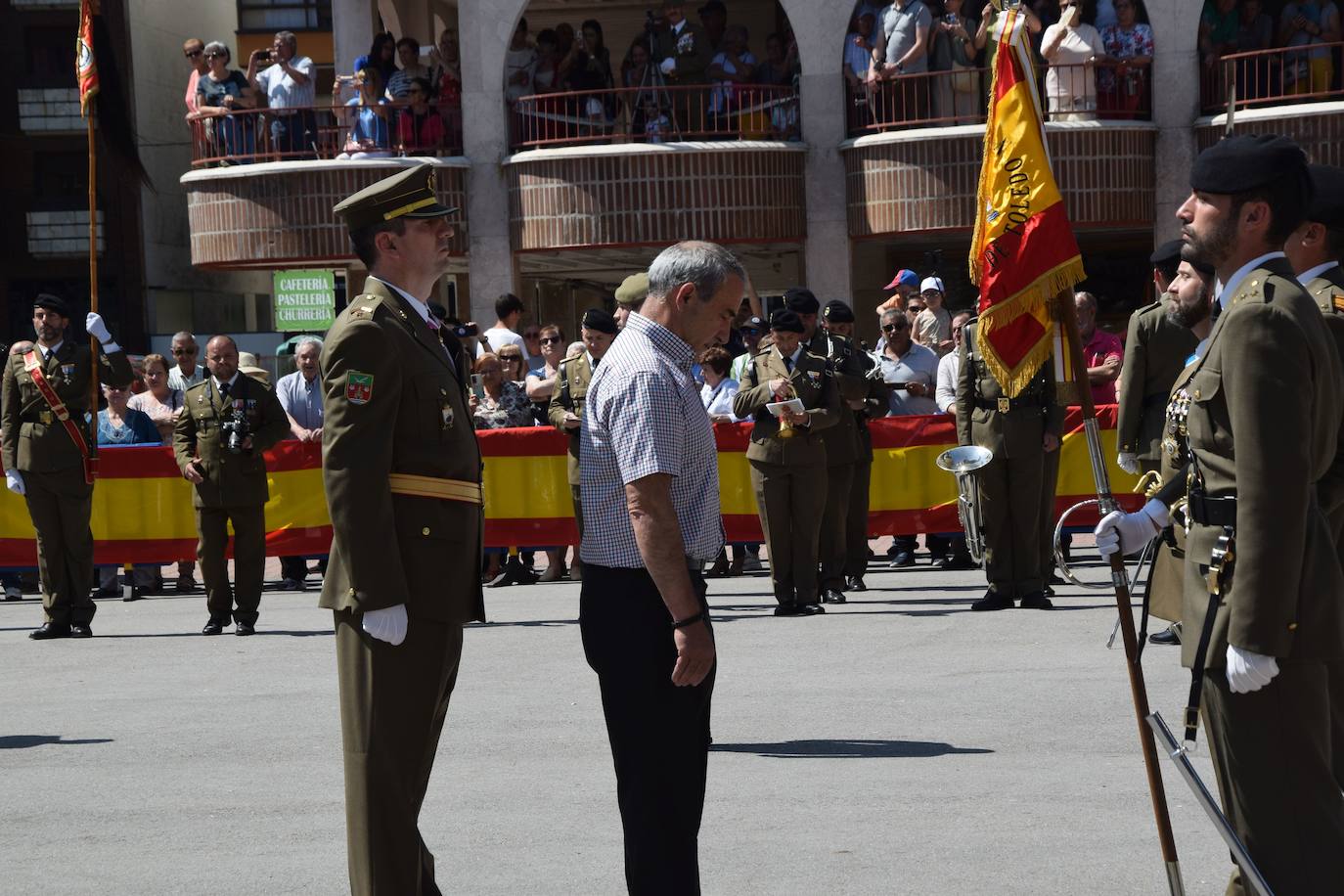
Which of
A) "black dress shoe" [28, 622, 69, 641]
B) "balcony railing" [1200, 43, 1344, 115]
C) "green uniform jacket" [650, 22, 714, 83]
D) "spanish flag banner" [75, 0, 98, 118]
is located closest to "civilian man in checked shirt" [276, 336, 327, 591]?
"spanish flag banner" [75, 0, 98, 118]

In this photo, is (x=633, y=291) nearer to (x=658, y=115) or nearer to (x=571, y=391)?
(x=571, y=391)

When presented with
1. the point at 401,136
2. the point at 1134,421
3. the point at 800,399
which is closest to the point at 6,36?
the point at 401,136

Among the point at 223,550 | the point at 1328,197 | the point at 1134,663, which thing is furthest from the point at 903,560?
the point at 1134,663

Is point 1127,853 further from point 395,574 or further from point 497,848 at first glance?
point 395,574

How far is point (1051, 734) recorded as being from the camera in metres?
7.88

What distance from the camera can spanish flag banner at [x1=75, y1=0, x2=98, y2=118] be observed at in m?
13.8

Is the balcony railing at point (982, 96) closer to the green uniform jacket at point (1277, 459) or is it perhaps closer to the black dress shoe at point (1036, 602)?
the black dress shoe at point (1036, 602)

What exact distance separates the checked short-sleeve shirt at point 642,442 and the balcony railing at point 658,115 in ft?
67.9

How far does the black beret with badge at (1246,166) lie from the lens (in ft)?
14.3

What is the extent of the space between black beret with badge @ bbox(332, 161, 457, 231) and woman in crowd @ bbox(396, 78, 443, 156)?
68.9ft

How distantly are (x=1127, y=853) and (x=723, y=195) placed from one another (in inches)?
786

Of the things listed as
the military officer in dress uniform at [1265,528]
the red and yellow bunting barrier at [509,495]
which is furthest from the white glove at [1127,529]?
the red and yellow bunting barrier at [509,495]

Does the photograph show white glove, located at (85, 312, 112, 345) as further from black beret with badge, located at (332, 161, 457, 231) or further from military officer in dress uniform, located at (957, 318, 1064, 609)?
black beret with badge, located at (332, 161, 457, 231)

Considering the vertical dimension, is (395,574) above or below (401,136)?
below
